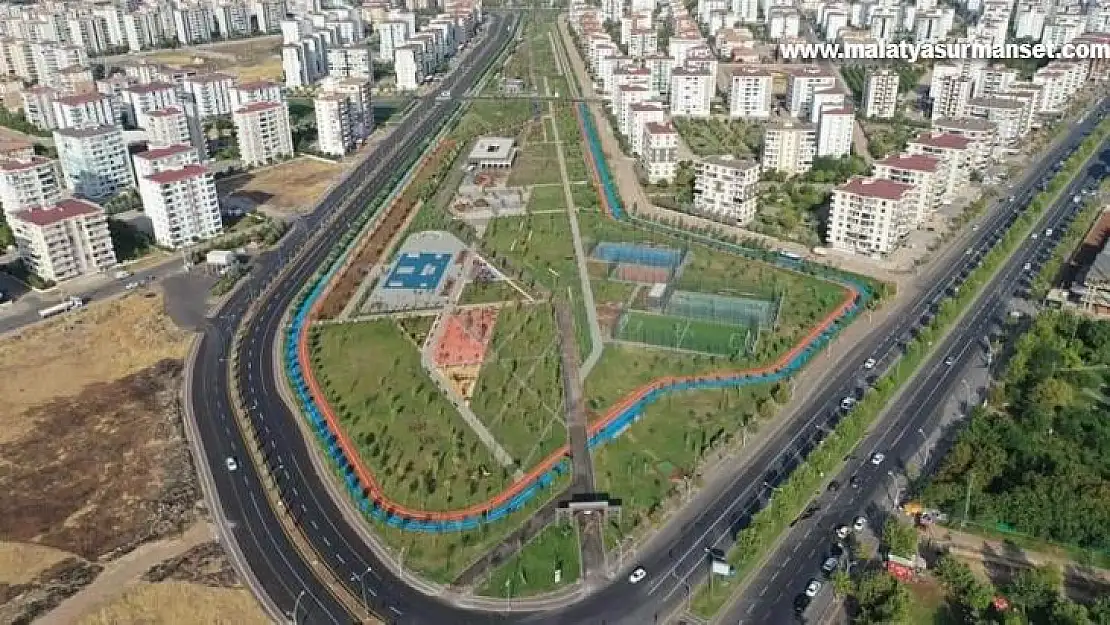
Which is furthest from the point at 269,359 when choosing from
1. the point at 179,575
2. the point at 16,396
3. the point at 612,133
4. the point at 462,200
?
the point at 612,133

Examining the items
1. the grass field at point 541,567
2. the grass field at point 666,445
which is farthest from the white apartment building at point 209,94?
the grass field at point 541,567

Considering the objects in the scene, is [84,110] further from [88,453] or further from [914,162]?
[914,162]

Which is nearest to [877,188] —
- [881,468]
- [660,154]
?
[660,154]

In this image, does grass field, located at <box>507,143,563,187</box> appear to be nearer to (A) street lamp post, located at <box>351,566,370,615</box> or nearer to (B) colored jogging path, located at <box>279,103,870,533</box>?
(B) colored jogging path, located at <box>279,103,870,533</box>

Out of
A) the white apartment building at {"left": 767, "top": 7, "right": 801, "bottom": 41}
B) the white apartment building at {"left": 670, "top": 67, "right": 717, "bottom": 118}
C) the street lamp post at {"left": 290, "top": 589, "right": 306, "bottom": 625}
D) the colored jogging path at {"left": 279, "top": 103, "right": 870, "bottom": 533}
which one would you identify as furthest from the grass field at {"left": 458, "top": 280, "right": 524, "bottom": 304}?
the white apartment building at {"left": 767, "top": 7, "right": 801, "bottom": 41}

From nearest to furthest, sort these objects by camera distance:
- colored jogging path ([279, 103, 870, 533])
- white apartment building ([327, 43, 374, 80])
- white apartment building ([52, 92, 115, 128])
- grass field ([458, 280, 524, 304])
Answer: colored jogging path ([279, 103, 870, 533]) → grass field ([458, 280, 524, 304]) → white apartment building ([52, 92, 115, 128]) → white apartment building ([327, 43, 374, 80])

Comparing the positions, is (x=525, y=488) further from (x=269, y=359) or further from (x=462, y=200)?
(x=462, y=200)

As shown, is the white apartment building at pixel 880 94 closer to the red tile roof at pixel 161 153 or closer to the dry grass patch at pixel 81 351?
the red tile roof at pixel 161 153
